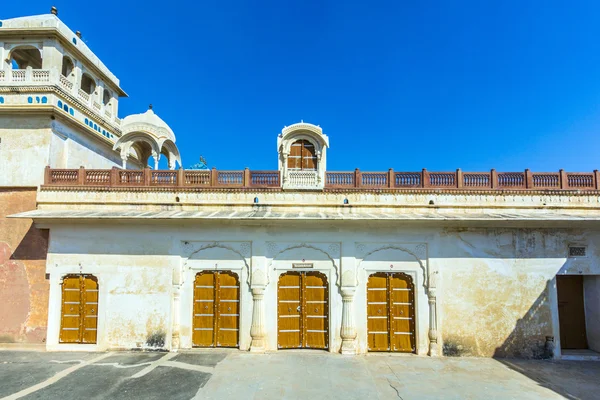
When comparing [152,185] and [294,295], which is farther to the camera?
[152,185]

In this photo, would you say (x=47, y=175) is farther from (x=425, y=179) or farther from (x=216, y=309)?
(x=425, y=179)

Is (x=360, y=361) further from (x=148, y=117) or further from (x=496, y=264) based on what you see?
(x=148, y=117)

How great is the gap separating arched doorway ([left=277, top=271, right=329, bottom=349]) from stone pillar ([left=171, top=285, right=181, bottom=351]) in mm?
3000

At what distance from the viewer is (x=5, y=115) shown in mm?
10953

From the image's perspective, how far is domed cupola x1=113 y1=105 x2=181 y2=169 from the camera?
12070 millimetres

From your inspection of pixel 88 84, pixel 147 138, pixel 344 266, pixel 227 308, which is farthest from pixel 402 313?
pixel 88 84

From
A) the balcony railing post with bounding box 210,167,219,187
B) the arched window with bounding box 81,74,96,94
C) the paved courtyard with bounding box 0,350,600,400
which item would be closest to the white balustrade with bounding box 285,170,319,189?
the balcony railing post with bounding box 210,167,219,187

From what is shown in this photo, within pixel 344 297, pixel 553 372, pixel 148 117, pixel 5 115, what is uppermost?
pixel 148 117

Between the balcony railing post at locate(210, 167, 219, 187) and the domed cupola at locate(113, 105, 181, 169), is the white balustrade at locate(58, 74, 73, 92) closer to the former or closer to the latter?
the domed cupola at locate(113, 105, 181, 169)

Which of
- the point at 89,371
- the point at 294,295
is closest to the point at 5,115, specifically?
the point at 89,371

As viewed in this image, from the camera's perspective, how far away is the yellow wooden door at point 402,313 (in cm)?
964

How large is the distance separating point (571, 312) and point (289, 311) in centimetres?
880

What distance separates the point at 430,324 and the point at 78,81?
15.5m

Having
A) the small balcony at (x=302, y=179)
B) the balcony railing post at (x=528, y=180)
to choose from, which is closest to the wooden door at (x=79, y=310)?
the small balcony at (x=302, y=179)
